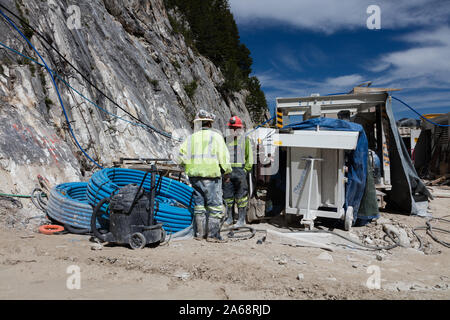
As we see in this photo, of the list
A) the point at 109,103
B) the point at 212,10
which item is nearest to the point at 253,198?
the point at 109,103

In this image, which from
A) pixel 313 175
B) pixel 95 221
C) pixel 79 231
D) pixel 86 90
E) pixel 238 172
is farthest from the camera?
pixel 86 90

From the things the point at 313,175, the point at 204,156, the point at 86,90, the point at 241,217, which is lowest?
the point at 241,217

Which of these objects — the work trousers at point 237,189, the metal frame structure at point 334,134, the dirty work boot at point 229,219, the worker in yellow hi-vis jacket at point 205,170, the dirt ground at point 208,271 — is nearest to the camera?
the dirt ground at point 208,271

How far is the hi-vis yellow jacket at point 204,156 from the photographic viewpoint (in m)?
4.66

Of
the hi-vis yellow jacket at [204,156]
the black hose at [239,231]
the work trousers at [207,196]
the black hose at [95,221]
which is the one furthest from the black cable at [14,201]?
the black hose at [239,231]

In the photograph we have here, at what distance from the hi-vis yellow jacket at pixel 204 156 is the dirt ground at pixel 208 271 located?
101 centimetres

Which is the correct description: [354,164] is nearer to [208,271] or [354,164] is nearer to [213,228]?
[213,228]

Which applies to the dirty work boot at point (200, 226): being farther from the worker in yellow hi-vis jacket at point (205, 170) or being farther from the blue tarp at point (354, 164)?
the blue tarp at point (354, 164)

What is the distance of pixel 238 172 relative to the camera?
5684 mm

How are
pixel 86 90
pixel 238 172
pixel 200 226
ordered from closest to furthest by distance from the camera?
pixel 200 226 < pixel 238 172 < pixel 86 90

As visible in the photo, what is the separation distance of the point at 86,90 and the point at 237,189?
19.6ft

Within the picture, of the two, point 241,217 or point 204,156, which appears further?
point 241,217

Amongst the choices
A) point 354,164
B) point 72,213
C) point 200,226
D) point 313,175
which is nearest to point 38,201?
point 72,213
